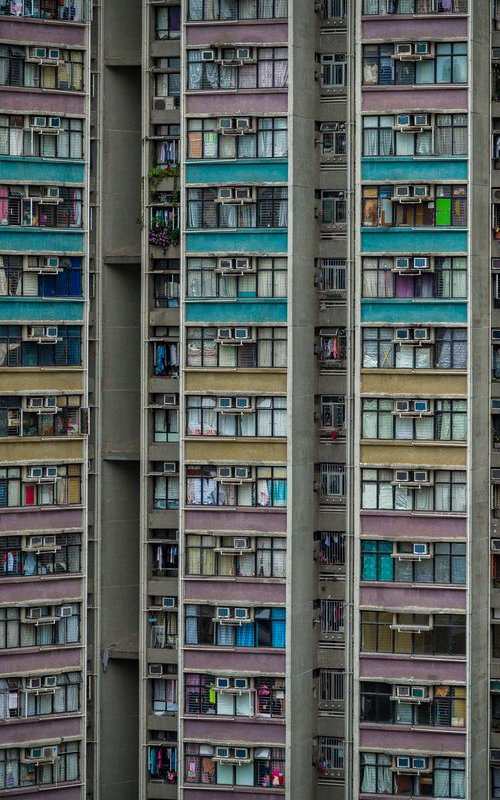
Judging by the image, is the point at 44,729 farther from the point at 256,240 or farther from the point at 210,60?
the point at 210,60

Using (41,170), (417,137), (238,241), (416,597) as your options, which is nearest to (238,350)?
(238,241)

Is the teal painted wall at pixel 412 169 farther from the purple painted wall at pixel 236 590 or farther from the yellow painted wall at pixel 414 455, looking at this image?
the purple painted wall at pixel 236 590

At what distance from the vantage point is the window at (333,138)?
47.1 metres

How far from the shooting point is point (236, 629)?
46.3 m

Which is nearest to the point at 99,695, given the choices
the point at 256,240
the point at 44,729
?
the point at 44,729

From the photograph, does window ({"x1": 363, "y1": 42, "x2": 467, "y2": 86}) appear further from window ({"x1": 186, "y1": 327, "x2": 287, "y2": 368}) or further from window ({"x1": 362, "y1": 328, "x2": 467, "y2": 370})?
window ({"x1": 186, "y1": 327, "x2": 287, "y2": 368})

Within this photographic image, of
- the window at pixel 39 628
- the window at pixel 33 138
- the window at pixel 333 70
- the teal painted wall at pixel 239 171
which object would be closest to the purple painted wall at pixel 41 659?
the window at pixel 39 628

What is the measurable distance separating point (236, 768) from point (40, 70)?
792 inches

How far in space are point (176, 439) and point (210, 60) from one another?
1069cm

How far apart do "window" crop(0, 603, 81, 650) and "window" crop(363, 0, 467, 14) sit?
1852 centimetres

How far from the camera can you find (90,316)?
1902 inches

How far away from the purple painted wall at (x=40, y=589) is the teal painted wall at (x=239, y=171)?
38.6 feet

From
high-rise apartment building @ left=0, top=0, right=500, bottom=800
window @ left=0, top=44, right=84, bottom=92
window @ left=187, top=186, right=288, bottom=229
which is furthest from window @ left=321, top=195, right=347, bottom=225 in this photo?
window @ left=0, top=44, right=84, bottom=92

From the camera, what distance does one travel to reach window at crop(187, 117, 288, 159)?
45.8 metres
